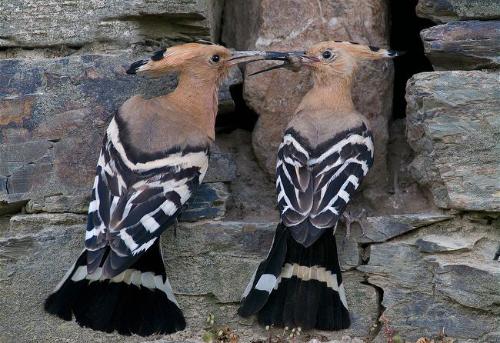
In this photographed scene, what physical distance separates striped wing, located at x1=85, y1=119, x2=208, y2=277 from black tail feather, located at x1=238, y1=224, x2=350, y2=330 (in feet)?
1.20

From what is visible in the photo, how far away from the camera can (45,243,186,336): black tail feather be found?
380cm

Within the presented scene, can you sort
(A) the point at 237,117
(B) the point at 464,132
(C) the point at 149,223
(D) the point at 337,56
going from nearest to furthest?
(C) the point at 149,223 < (B) the point at 464,132 < (D) the point at 337,56 < (A) the point at 237,117

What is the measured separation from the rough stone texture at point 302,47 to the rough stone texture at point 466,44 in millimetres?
445

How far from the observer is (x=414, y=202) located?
4.15m

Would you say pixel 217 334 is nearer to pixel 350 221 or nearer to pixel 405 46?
pixel 350 221

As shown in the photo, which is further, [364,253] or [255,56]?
[255,56]

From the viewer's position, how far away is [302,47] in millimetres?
4406

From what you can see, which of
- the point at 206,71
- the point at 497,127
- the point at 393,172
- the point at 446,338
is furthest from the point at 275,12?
the point at 446,338

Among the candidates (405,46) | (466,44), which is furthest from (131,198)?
(405,46)


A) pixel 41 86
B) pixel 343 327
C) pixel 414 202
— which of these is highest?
pixel 41 86

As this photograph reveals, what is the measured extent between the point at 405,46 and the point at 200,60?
1010 mm

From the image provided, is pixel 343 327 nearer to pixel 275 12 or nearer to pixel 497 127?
pixel 497 127

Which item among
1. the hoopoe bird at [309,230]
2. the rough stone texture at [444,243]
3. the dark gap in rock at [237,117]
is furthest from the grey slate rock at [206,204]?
the rough stone texture at [444,243]

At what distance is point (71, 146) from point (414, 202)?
1.23 meters
